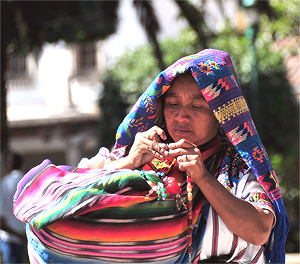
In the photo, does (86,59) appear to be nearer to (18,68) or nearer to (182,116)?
(18,68)

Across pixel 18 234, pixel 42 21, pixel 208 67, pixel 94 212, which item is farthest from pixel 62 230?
pixel 42 21

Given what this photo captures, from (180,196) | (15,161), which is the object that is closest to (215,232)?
(180,196)

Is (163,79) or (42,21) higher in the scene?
(42,21)

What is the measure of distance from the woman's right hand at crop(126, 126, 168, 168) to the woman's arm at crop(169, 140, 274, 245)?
72mm

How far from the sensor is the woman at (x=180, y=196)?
166cm

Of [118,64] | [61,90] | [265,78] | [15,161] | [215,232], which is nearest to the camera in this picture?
[215,232]

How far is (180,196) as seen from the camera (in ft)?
5.65

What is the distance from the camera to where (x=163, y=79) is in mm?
1912

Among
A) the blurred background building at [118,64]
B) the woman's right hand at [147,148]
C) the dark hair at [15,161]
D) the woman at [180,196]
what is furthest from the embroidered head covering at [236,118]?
A: the blurred background building at [118,64]

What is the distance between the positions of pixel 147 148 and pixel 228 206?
0.36 m

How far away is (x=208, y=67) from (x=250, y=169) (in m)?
0.40

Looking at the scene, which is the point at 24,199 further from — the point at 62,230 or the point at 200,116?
the point at 200,116

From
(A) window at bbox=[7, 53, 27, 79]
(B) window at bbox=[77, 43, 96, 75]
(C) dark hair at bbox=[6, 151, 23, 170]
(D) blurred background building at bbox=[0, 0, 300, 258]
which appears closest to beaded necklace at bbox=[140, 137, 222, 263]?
(C) dark hair at bbox=[6, 151, 23, 170]

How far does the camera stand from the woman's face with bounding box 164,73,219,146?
6.07 ft
